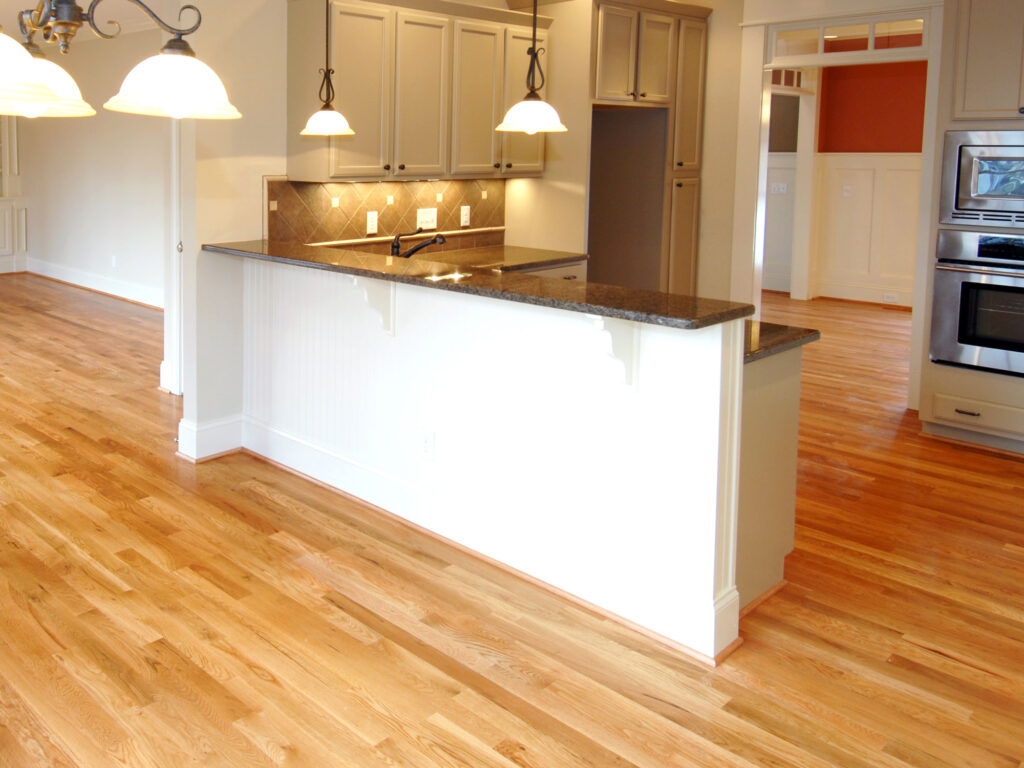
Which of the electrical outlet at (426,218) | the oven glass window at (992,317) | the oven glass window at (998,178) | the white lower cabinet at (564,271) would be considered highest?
the oven glass window at (998,178)

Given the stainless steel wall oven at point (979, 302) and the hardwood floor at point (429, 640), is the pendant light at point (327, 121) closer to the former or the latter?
the hardwood floor at point (429, 640)

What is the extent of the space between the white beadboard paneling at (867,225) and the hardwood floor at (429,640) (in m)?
5.02

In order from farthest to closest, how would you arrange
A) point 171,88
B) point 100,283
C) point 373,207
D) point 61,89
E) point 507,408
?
point 100,283 → point 373,207 → point 507,408 → point 171,88 → point 61,89

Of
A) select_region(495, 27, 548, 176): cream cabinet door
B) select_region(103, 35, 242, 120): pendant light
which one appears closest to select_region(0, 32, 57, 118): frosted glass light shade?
select_region(103, 35, 242, 120): pendant light

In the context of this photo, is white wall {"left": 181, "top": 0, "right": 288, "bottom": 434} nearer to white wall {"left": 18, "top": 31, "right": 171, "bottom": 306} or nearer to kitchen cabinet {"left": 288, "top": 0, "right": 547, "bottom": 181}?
kitchen cabinet {"left": 288, "top": 0, "right": 547, "bottom": 181}

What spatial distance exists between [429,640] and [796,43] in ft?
15.2

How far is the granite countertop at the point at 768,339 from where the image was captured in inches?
122

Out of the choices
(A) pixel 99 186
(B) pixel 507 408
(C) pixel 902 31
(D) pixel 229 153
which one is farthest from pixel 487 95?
(A) pixel 99 186

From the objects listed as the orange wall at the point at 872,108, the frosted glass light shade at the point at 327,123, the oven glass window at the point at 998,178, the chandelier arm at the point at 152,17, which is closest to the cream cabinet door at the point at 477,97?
the frosted glass light shade at the point at 327,123

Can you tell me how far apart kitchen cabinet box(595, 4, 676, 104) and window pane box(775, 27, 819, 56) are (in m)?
0.65

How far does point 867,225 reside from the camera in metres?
9.55

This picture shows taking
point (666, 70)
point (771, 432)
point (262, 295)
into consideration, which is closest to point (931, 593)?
point (771, 432)

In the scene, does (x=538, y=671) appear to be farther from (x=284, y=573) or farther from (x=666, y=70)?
(x=666, y=70)

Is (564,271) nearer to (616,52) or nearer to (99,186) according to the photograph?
(616,52)
